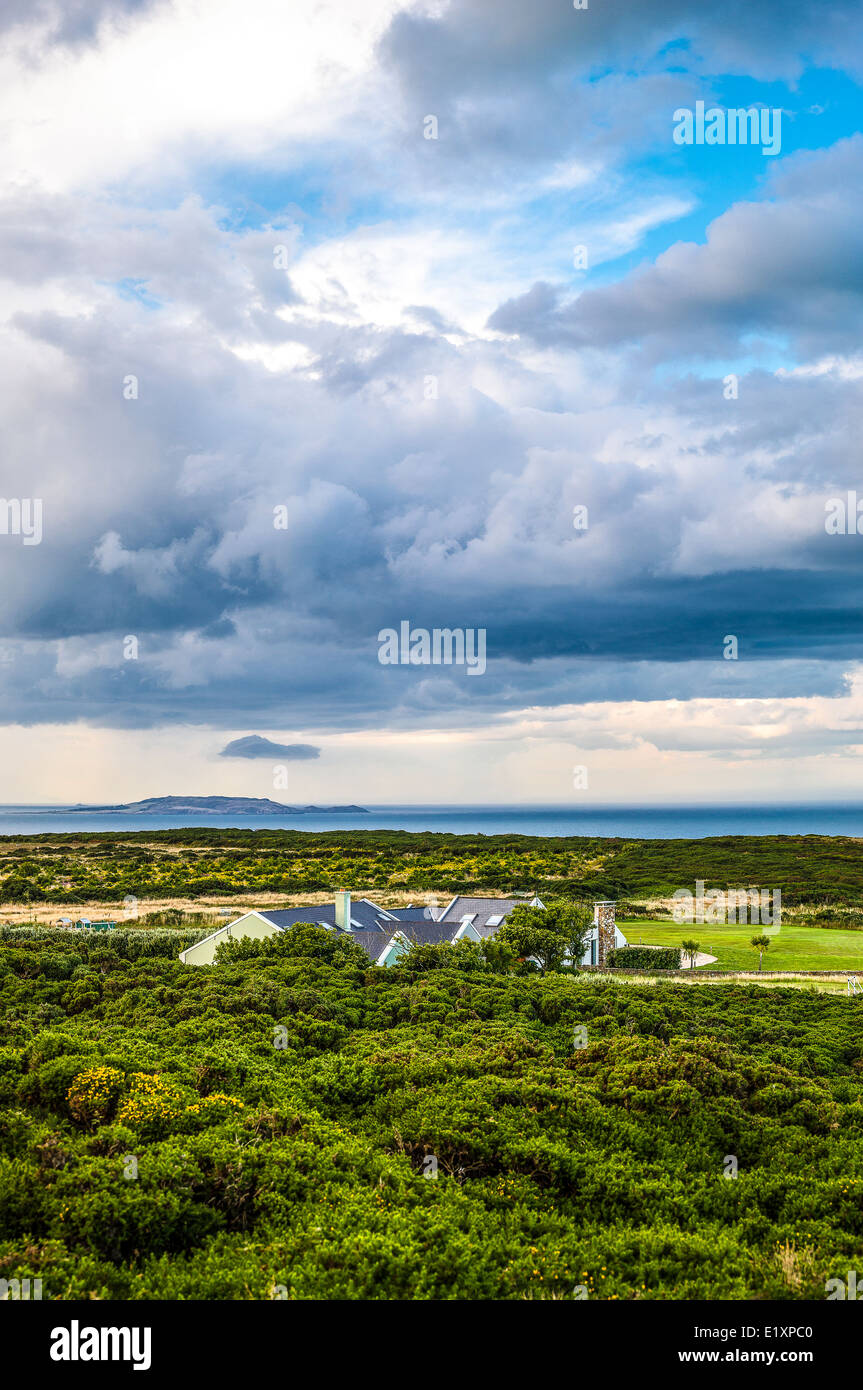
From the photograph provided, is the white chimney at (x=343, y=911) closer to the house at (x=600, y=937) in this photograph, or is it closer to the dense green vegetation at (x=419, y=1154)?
the house at (x=600, y=937)

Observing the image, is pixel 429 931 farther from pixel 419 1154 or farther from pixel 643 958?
pixel 419 1154

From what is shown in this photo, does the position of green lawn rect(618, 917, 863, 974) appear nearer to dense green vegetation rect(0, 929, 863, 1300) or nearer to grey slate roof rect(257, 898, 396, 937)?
grey slate roof rect(257, 898, 396, 937)

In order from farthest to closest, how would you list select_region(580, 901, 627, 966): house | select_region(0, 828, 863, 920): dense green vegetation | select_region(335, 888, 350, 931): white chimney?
select_region(0, 828, 863, 920): dense green vegetation, select_region(580, 901, 627, 966): house, select_region(335, 888, 350, 931): white chimney

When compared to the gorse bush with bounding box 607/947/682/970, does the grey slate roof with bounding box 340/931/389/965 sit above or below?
above

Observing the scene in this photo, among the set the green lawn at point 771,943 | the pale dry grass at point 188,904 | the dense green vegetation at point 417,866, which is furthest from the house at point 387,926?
the dense green vegetation at point 417,866

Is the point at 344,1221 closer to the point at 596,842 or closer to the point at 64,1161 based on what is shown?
the point at 64,1161

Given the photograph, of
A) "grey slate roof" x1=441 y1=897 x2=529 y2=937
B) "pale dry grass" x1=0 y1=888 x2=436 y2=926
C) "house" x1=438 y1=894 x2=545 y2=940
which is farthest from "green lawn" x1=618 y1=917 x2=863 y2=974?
"pale dry grass" x1=0 y1=888 x2=436 y2=926

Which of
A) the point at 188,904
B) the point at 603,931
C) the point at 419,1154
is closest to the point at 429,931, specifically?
the point at 603,931
